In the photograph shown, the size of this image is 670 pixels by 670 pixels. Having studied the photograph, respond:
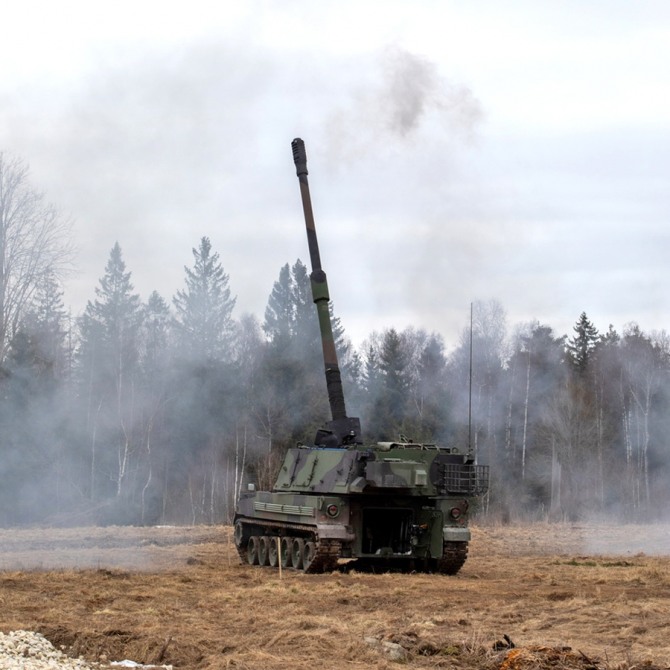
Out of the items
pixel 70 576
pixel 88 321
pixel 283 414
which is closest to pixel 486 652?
pixel 70 576

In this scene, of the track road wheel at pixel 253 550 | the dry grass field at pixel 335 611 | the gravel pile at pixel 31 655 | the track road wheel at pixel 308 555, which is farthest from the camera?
the track road wheel at pixel 253 550

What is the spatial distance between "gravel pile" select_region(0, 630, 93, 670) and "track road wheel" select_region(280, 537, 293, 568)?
9737 millimetres

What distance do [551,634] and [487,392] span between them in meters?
23.3

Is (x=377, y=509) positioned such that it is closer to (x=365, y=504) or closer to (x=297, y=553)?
(x=365, y=504)

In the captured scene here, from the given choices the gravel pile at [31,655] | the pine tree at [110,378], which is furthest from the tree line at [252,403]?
the gravel pile at [31,655]

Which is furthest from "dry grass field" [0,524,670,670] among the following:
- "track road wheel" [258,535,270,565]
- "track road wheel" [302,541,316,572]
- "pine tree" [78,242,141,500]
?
"pine tree" [78,242,141,500]

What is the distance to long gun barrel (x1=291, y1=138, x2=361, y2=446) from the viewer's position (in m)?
22.1

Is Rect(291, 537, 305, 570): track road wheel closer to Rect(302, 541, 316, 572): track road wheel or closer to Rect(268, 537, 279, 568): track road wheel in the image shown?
Rect(302, 541, 316, 572): track road wheel

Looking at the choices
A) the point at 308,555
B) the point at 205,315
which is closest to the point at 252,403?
the point at 205,315

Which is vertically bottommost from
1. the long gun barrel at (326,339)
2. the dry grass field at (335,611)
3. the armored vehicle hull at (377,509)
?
the dry grass field at (335,611)

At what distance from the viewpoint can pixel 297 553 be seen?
20.8 meters

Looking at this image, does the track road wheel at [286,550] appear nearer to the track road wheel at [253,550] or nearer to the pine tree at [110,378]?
the track road wheel at [253,550]

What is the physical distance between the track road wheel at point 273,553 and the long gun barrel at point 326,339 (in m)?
1.98

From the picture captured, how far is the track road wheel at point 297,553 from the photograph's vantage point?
20625 millimetres
